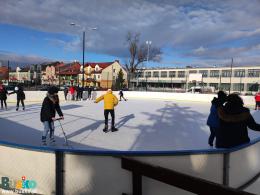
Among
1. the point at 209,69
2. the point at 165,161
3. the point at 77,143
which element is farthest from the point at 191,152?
the point at 209,69

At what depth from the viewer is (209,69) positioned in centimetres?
5512

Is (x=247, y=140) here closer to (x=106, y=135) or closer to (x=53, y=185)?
(x=53, y=185)

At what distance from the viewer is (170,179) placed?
2369mm

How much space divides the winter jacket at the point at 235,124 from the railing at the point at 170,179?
49.1 inches

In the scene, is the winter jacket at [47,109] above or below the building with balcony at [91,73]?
below

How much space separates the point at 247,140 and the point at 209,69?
54.3 m

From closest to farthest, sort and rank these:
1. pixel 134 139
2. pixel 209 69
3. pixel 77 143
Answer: pixel 77 143 → pixel 134 139 → pixel 209 69

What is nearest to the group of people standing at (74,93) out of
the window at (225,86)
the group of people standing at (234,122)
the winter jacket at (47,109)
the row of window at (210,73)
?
the winter jacket at (47,109)

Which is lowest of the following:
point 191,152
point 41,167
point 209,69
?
point 41,167

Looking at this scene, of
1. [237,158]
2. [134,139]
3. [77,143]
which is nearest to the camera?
[237,158]

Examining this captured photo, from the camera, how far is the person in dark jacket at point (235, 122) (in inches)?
125

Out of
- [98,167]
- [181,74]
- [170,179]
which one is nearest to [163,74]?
[181,74]

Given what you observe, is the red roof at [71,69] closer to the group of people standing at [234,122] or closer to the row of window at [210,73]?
the row of window at [210,73]

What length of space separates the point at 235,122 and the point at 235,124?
3 centimetres
